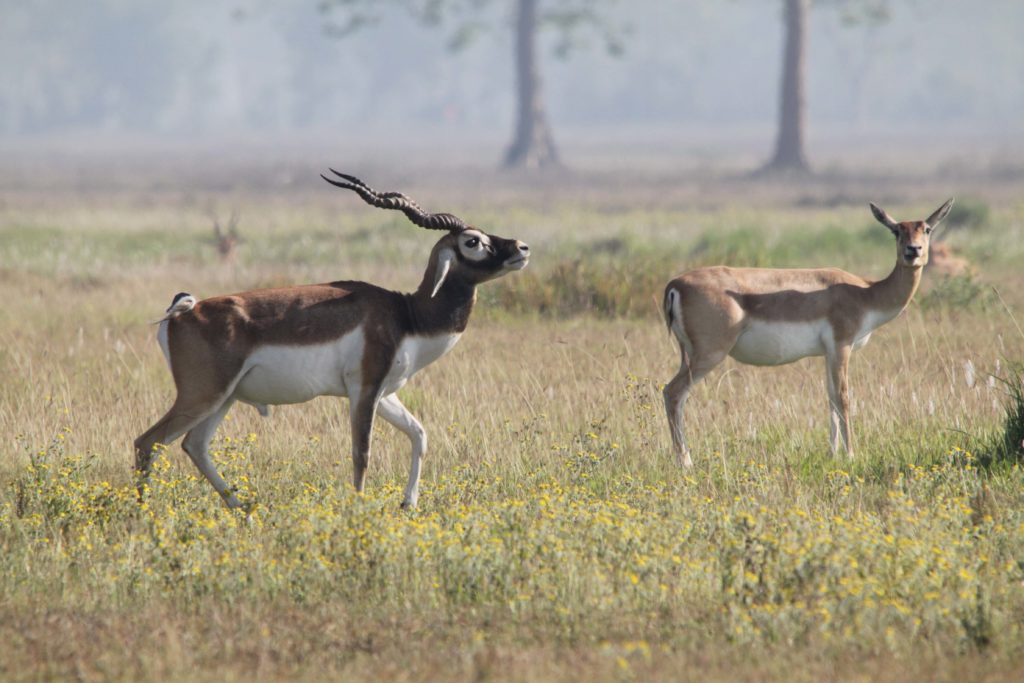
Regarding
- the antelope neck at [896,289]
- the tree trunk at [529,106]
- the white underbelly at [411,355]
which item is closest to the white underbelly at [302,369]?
the white underbelly at [411,355]

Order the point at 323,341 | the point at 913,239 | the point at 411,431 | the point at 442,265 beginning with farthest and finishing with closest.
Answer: the point at 913,239, the point at 411,431, the point at 442,265, the point at 323,341

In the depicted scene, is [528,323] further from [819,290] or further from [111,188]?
[111,188]

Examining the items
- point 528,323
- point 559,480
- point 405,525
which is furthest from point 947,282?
point 405,525

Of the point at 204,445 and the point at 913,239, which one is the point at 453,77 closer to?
the point at 913,239

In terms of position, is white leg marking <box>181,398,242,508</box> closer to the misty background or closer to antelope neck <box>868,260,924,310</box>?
antelope neck <box>868,260,924,310</box>

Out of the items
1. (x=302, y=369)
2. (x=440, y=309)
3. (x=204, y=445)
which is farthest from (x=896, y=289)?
(x=204, y=445)

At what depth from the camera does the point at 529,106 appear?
6294cm

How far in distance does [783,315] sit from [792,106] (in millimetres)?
43204

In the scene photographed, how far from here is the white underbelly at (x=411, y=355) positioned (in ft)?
26.6

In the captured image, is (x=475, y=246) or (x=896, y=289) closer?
(x=475, y=246)

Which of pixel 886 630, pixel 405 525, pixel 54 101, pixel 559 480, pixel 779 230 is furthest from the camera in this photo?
pixel 54 101

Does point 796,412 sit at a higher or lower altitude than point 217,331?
lower

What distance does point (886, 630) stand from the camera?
6020mm

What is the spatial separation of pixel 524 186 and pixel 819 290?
137 ft
